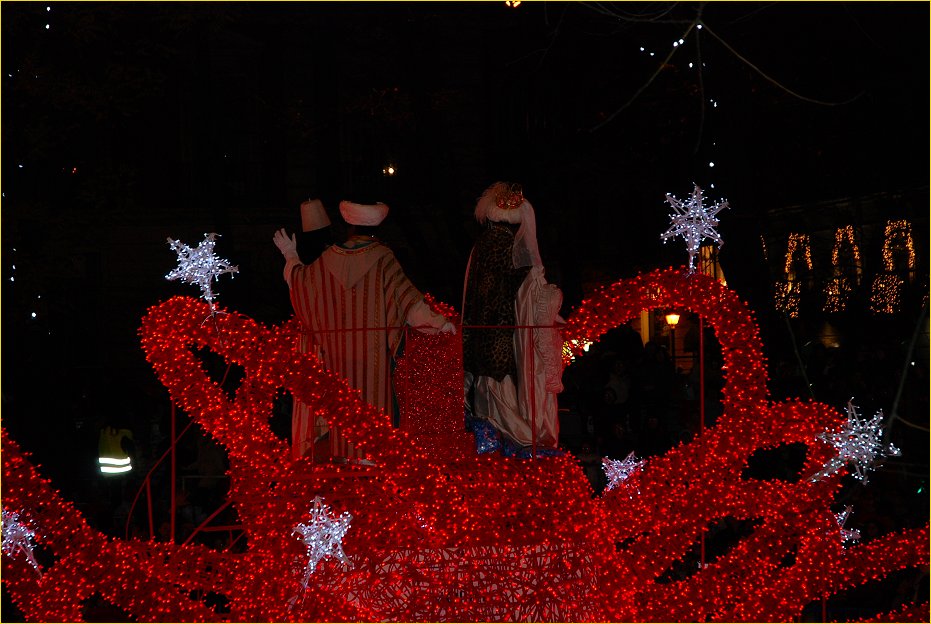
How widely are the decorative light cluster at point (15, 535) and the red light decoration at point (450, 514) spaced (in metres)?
0.08

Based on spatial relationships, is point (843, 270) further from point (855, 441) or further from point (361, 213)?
point (361, 213)

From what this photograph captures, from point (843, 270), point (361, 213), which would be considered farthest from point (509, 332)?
point (843, 270)

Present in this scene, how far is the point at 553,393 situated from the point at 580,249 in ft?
43.0

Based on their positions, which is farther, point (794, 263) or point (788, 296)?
point (794, 263)

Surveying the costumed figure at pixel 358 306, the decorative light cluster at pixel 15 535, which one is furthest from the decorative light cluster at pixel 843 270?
the decorative light cluster at pixel 15 535

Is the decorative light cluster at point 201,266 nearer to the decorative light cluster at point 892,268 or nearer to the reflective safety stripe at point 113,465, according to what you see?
the reflective safety stripe at point 113,465

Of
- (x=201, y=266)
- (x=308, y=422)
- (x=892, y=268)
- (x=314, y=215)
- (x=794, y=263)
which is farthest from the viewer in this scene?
(x=794, y=263)

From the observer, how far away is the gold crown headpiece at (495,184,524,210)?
8.97 meters

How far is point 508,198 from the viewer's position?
8961mm

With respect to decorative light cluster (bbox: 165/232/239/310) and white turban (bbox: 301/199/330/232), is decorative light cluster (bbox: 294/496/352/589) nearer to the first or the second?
decorative light cluster (bbox: 165/232/239/310)

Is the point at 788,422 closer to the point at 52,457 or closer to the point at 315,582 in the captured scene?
the point at 315,582

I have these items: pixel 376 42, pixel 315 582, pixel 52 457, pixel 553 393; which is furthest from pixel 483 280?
pixel 376 42

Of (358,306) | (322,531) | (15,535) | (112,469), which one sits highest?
(358,306)

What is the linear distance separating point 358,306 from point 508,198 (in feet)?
3.75
